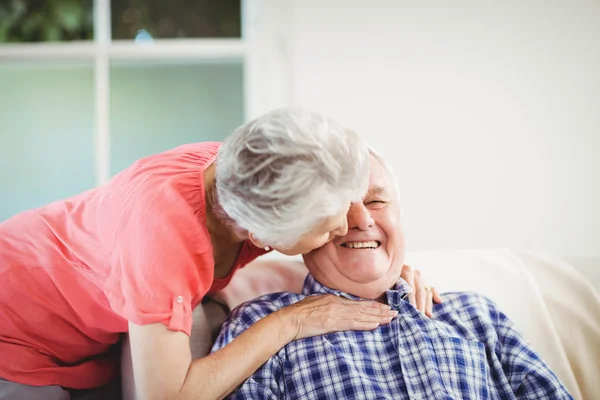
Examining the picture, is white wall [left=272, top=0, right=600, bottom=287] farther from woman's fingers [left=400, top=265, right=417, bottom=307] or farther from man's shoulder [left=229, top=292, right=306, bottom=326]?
man's shoulder [left=229, top=292, right=306, bottom=326]

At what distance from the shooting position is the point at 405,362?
55.6 inches

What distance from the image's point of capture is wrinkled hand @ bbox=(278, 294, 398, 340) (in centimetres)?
139

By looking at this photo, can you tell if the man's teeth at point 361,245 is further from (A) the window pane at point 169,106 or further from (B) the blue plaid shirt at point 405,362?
(A) the window pane at point 169,106

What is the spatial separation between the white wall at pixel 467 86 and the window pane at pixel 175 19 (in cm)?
40

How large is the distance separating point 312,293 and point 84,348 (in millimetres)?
614

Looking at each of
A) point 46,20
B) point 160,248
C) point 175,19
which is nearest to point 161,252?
point 160,248

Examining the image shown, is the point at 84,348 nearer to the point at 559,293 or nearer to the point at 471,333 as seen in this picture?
the point at 471,333

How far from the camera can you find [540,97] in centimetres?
233

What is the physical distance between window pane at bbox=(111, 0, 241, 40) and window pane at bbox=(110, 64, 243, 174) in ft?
0.50

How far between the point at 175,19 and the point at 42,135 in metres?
0.85

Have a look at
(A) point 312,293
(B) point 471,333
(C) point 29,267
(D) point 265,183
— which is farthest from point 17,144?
(B) point 471,333

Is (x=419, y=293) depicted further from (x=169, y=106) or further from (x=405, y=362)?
(x=169, y=106)

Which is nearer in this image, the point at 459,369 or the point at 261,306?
the point at 459,369

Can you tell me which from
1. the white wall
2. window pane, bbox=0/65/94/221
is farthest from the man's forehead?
window pane, bbox=0/65/94/221
